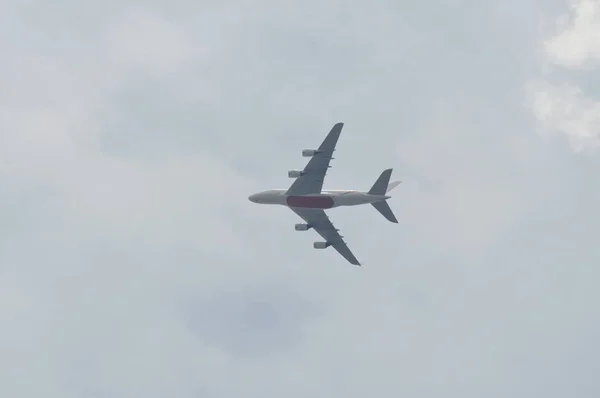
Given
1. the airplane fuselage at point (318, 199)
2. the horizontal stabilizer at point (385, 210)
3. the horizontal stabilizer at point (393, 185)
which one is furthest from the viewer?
the horizontal stabilizer at point (393, 185)

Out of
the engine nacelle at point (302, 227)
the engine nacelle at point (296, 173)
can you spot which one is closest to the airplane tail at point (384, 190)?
the engine nacelle at point (296, 173)

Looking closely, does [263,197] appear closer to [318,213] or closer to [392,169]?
[318,213]

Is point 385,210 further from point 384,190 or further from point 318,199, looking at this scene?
point 318,199

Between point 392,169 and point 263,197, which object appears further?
point 263,197

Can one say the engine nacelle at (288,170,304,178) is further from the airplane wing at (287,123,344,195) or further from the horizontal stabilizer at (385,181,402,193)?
the horizontal stabilizer at (385,181,402,193)

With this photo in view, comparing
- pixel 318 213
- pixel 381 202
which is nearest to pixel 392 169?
pixel 381 202

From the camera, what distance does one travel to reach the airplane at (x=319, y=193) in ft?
601

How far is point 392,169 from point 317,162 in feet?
38.5

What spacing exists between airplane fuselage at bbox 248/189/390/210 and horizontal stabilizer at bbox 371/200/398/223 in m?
1.61

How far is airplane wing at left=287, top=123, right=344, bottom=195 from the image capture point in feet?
596

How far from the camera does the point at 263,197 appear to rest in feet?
638

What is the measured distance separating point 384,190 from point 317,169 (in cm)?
1101


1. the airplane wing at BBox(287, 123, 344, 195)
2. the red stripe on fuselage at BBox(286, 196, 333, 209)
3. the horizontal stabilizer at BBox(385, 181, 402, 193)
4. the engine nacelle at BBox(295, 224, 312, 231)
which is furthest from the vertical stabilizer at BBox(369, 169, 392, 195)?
the engine nacelle at BBox(295, 224, 312, 231)

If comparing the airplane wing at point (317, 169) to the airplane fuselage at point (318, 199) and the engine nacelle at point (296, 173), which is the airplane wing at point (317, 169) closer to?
the engine nacelle at point (296, 173)
